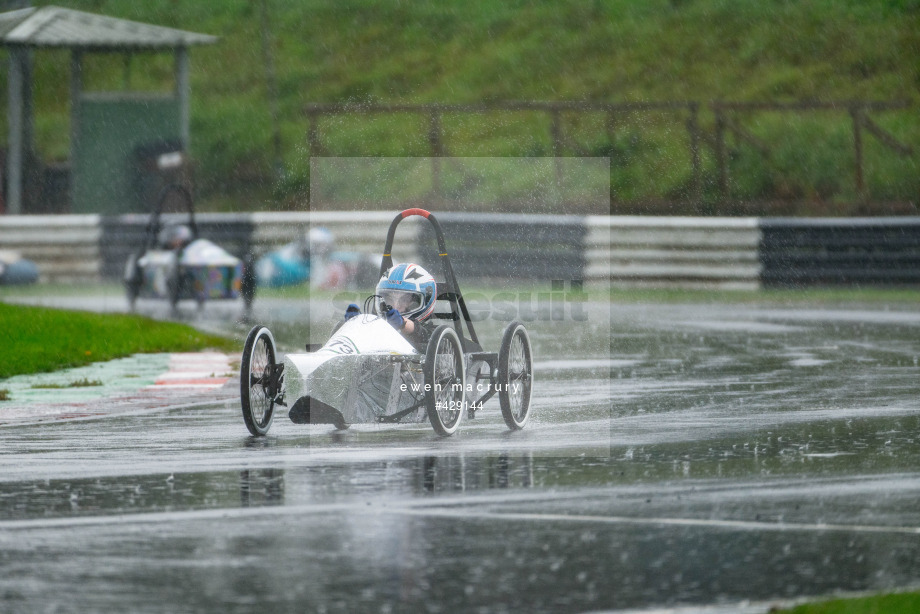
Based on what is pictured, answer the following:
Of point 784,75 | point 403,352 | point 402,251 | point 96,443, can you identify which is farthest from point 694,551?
point 784,75

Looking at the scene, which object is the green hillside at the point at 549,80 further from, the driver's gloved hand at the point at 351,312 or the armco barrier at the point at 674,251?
the driver's gloved hand at the point at 351,312

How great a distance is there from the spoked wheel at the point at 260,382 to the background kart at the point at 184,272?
1069cm

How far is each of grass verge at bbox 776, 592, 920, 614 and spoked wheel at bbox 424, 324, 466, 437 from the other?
4.17 m

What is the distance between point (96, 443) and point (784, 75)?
94.6 ft

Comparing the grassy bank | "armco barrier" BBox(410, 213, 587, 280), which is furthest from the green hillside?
the grassy bank

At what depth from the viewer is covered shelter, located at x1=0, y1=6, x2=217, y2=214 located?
92.1 feet

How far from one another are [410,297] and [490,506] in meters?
3.02

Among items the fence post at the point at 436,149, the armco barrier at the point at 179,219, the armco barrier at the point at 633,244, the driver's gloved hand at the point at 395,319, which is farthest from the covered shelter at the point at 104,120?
the driver's gloved hand at the point at 395,319

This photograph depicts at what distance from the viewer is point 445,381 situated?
10023 mm

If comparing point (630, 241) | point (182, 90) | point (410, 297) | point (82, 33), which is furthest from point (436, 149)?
point (410, 297)

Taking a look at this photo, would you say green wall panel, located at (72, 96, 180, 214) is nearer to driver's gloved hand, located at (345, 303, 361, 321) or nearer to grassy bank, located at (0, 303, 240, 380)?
grassy bank, located at (0, 303, 240, 380)

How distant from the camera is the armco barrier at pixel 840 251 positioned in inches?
899

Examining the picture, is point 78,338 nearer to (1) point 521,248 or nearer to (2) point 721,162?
(1) point 521,248

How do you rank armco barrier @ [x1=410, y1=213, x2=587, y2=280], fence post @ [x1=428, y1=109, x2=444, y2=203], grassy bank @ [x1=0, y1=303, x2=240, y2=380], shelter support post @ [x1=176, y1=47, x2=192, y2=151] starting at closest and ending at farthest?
grassy bank @ [x1=0, y1=303, x2=240, y2=380]
armco barrier @ [x1=410, y1=213, x2=587, y2=280]
fence post @ [x1=428, y1=109, x2=444, y2=203]
shelter support post @ [x1=176, y1=47, x2=192, y2=151]
